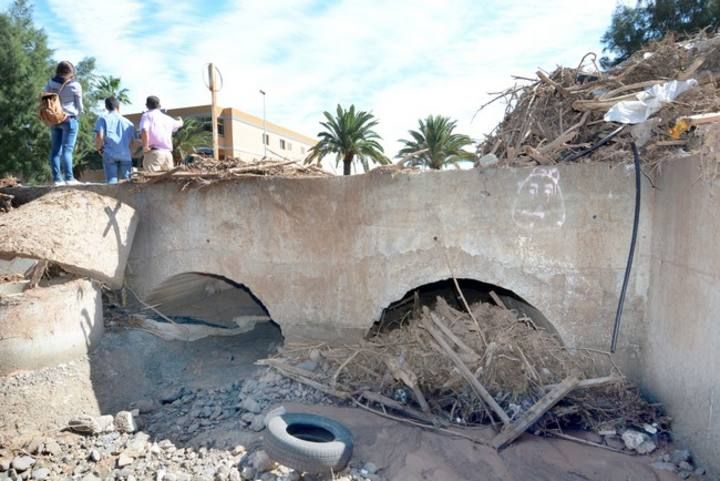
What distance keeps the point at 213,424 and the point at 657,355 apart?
12.9 ft

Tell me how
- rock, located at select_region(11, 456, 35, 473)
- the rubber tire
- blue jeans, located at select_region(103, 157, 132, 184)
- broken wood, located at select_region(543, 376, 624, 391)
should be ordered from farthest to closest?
1. blue jeans, located at select_region(103, 157, 132, 184)
2. broken wood, located at select_region(543, 376, 624, 391)
3. rock, located at select_region(11, 456, 35, 473)
4. the rubber tire

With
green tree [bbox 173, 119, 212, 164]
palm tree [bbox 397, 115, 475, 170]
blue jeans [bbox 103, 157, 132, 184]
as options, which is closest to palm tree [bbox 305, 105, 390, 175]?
palm tree [bbox 397, 115, 475, 170]

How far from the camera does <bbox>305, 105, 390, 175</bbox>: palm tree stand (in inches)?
819

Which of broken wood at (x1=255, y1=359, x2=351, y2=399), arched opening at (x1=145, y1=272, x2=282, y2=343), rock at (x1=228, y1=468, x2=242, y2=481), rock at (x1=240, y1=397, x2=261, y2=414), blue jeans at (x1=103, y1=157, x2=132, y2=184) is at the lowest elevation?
rock at (x1=228, y1=468, x2=242, y2=481)

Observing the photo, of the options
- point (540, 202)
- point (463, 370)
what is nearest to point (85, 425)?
point (463, 370)

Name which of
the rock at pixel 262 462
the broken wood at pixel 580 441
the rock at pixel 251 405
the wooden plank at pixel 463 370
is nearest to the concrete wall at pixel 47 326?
the rock at pixel 251 405

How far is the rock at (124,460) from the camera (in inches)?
142

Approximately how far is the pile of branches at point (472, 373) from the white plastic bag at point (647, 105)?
2.11 m

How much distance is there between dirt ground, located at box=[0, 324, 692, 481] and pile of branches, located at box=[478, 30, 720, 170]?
2.55m

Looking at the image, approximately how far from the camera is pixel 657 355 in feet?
13.2

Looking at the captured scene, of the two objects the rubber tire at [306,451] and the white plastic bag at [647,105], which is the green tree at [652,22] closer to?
the white plastic bag at [647,105]

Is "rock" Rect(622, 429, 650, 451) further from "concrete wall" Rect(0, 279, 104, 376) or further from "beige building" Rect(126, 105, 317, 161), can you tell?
"beige building" Rect(126, 105, 317, 161)

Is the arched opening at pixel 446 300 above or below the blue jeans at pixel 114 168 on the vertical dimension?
below

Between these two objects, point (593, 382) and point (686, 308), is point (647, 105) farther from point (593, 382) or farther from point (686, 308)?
point (593, 382)
